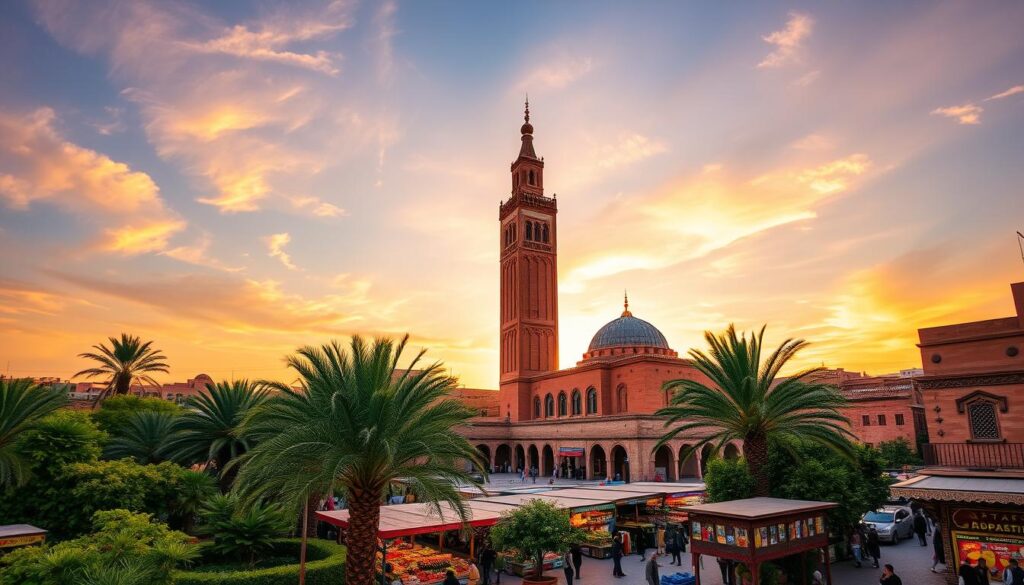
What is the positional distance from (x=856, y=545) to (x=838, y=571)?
1.54m

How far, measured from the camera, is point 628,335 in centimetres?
5456

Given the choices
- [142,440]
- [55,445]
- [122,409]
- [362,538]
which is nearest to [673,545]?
[362,538]

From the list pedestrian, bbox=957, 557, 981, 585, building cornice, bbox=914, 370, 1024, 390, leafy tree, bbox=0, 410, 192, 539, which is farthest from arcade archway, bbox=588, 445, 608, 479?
leafy tree, bbox=0, 410, 192, 539

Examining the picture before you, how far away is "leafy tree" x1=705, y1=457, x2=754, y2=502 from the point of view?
17.2 meters

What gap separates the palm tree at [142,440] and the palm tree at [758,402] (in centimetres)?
2046

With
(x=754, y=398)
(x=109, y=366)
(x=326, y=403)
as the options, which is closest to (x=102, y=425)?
(x=109, y=366)

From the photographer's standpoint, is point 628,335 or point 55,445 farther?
point 628,335

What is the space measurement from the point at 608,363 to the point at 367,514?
35.5m

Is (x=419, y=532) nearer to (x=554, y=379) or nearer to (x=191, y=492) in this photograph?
(x=191, y=492)

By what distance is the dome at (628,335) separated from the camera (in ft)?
178

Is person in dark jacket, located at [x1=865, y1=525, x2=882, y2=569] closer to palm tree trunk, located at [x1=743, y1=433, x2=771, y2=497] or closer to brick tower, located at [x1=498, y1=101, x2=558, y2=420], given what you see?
palm tree trunk, located at [x1=743, y1=433, x2=771, y2=497]

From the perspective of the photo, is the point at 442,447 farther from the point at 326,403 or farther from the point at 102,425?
the point at 102,425

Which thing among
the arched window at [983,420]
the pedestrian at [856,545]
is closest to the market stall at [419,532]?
the pedestrian at [856,545]

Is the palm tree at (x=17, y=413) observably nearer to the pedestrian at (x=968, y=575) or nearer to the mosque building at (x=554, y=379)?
the pedestrian at (x=968, y=575)
